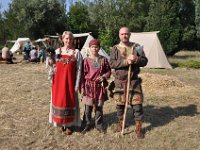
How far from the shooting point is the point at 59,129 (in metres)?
6.20

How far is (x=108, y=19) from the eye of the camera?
30.6 m

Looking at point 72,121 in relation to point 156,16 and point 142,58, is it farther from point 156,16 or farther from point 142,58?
point 156,16

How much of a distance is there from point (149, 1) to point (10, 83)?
21.8 m

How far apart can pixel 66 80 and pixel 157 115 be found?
2242 mm

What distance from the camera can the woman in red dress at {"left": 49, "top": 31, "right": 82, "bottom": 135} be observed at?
225 inches

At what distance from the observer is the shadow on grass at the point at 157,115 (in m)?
6.59

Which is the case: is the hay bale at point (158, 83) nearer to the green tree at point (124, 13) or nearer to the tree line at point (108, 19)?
the tree line at point (108, 19)

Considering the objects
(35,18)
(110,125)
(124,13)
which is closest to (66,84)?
(110,125)

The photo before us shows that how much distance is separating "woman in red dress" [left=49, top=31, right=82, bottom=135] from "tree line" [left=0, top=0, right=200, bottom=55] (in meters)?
17.4

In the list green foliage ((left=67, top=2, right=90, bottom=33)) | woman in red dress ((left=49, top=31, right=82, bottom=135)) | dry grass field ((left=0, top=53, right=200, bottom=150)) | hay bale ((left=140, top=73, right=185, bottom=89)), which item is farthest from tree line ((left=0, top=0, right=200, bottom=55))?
woman in red dress ((left=49, top=31, right=82, bottom=135))

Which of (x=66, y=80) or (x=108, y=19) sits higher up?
(x=108, y=19)

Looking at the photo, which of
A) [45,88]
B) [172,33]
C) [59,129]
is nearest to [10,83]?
[45,88]

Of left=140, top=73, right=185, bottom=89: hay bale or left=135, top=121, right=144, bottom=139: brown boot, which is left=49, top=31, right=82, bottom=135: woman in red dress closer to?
left=135, top=121, right=144, bottom=139: brown boot

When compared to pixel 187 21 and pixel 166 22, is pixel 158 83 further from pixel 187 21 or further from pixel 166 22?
pixel 187 21
